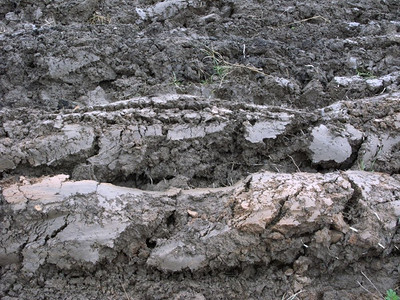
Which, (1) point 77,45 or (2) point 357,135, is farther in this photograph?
(1) point 77,45

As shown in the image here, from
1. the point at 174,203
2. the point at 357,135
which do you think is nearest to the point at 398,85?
the point at 357,135

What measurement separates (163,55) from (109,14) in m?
0.96

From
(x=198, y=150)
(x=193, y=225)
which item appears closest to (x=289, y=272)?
(x=193, y=225)

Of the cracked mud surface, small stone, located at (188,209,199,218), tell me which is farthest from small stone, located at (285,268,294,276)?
small stone, located at (188,209,199,218)

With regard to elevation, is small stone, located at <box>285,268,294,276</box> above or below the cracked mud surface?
below

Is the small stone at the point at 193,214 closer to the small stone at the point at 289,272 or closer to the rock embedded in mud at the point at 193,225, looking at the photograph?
the rock embedded in mud at the point at 193,225

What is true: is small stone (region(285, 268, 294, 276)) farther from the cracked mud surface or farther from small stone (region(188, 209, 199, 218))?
small stone (region(188, 209, 199, 218))

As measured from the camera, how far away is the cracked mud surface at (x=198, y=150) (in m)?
2.22

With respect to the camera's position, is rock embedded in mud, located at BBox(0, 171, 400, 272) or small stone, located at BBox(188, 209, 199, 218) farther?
small stone, located at BBox(188, 209, 199, 218)

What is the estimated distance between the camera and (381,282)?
2242 millimetres

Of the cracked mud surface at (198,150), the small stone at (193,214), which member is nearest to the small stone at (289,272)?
the cracked mud surface at (198,150)

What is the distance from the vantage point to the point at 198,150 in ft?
9.23

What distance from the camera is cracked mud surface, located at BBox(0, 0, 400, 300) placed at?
2223 millimetres

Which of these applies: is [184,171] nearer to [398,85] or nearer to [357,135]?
[357,135]
